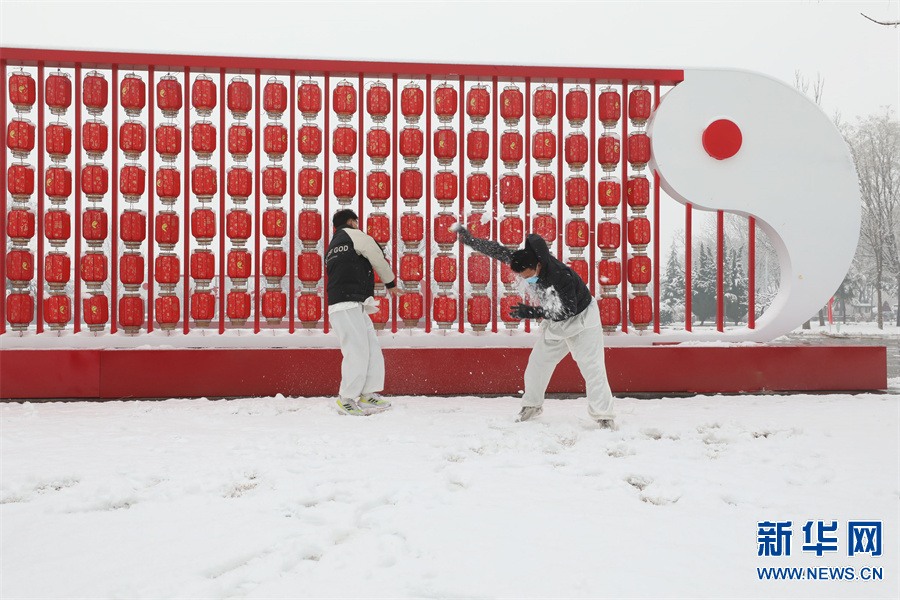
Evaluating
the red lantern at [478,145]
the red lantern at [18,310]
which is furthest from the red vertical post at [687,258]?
the red lantern at [18,310]

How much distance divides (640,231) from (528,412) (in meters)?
3.01

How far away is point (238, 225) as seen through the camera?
6.39 meters

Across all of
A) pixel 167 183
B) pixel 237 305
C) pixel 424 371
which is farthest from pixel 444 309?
pixel 167 183

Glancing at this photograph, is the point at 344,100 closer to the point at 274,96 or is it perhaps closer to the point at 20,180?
the point at 274,96

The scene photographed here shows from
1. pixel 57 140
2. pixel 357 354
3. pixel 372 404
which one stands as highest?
pixel 57 140

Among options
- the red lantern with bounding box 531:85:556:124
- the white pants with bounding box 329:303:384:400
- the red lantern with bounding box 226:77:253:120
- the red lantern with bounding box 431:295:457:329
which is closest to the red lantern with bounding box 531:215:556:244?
the red lantern with bounding box 531:85:556:124

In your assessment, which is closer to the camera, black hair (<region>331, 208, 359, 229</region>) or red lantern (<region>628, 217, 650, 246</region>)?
black hair (<region>331, 208, 359, 229</region>)

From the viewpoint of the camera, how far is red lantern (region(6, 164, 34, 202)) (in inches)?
247

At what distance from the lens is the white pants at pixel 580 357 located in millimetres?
4734

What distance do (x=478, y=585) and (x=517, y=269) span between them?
9.45 ft

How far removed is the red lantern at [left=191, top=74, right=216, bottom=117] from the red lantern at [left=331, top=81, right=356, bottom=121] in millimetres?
1355

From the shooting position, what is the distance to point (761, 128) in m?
6.93

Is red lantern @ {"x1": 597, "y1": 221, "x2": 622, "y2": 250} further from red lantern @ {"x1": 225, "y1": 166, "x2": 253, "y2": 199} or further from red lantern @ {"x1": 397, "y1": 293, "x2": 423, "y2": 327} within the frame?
red lantern @ {"x1": 225, "y1": 166, "x2": 253, "y2": 199}

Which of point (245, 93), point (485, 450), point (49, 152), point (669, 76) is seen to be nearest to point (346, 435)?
point (485, 450)
